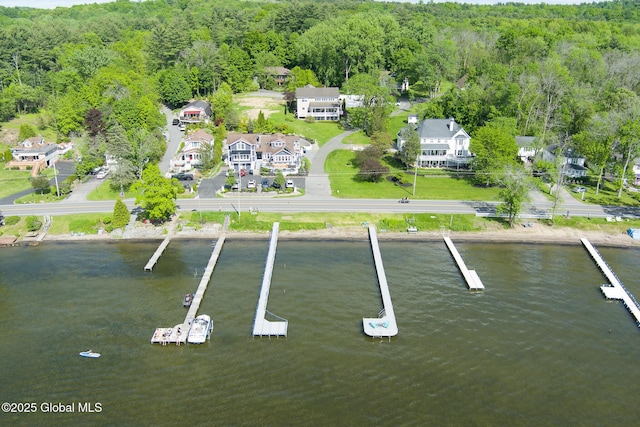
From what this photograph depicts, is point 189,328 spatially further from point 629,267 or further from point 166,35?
point 166,35

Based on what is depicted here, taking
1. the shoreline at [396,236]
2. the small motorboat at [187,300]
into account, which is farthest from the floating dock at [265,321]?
the shoreline at [396,236]

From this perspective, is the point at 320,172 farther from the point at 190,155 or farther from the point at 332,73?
the point at 332,73

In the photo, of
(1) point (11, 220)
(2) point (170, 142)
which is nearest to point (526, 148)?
(2) point (170, 142)

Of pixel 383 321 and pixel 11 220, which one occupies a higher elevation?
pixel 11 220

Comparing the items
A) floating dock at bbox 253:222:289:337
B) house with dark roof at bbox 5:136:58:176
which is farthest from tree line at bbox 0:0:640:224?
floating dock at bbox 253:222:289:337

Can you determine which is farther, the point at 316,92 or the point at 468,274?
the point at 316,92

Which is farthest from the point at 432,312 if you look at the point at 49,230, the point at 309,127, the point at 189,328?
the point at 309,127
